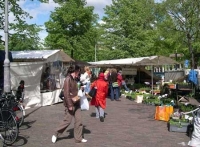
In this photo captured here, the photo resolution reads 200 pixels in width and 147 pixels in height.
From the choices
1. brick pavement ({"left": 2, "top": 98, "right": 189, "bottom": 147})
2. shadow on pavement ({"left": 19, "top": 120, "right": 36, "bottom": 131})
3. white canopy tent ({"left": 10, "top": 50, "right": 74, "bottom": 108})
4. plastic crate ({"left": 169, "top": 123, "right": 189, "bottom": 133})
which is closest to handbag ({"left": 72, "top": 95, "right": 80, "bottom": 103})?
brick pavement ({"left": 2, "top": 98, "right": 189, "bottom": 147})

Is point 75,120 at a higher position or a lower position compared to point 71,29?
lower

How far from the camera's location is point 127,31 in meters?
41.3

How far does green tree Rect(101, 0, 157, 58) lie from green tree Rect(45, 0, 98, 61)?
3.66 metres

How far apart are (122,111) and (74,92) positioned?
6397 millimetres

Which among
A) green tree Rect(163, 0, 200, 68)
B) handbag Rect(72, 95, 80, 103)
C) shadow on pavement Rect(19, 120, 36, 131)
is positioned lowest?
shadow on pavement Rect(19, 120, 36, 131)

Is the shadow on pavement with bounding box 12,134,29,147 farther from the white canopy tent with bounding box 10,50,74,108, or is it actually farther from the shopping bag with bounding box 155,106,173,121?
the white canopy tent with bounding box 10,50,74,108

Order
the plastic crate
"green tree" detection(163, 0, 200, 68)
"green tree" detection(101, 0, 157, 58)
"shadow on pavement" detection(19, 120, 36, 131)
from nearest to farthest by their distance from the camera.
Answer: the plastic crate
"shadow on pavement" detection(19, 120, 36, 131)
"green tree" detection(163, 0, 200, 68)
"green tree" detection(101, 0, 157, 58)

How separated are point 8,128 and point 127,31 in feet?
A: 116

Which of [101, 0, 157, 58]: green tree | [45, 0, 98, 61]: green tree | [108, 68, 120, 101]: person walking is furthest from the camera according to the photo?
[101, 0, 157, 58]: green tree

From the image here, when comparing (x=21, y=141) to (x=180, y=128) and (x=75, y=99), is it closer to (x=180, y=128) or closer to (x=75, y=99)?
(x=75, y=99)

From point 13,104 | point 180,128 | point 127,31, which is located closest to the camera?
point 180,128

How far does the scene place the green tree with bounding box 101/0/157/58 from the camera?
4062cm

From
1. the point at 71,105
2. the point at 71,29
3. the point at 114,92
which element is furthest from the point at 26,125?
the point at 71,29

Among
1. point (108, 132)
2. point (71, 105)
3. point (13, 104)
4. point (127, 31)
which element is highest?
point (127, 31)
